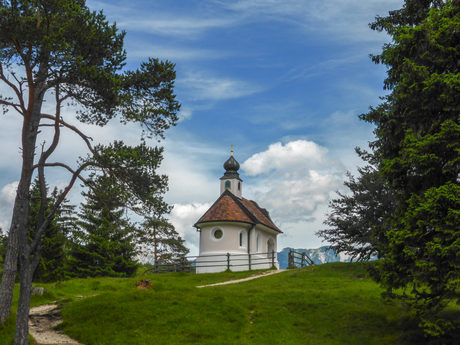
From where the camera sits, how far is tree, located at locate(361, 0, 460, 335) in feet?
30.9

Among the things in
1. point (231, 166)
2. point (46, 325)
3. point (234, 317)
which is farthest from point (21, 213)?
point (231, 166)

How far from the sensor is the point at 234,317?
1375 centimetres

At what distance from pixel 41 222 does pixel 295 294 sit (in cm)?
1009

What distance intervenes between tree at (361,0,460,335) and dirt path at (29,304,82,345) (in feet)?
31.8

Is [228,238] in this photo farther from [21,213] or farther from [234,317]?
[21,213]

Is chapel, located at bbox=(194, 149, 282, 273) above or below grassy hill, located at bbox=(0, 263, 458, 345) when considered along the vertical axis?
above

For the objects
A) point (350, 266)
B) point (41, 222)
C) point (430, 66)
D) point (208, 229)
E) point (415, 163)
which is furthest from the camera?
point (208, 229)

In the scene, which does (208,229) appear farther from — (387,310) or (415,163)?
(415,163)

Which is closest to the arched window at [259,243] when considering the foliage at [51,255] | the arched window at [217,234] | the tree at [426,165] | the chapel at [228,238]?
the chapel at [228,238]

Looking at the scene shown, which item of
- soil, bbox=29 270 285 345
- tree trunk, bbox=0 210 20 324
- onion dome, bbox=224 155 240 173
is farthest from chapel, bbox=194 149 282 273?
tree trunk, bbox=0 210 20 324

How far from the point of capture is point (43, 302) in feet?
53.2

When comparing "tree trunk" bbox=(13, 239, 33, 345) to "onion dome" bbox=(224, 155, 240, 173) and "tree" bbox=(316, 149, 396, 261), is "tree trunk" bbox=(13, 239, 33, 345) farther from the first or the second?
"onion dome" bbox=(224, 155, 240, 173)

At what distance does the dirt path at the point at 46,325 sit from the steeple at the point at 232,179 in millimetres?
22678

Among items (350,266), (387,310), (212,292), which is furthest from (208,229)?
(387,310)
